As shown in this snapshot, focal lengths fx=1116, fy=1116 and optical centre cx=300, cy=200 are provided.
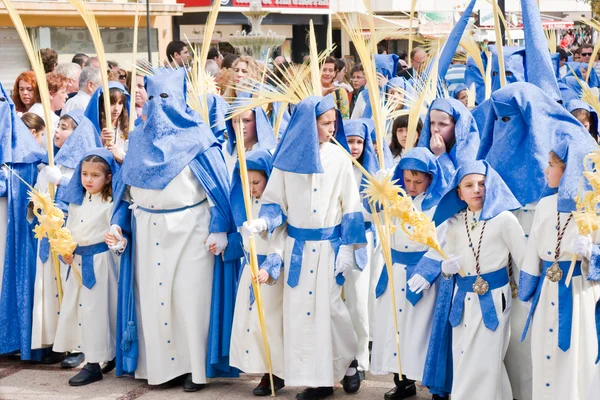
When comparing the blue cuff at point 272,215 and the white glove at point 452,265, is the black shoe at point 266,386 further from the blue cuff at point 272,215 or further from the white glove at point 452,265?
the white glove at point 452,265

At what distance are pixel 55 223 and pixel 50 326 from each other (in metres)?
0.99

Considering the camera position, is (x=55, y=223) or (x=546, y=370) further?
(x=55, y=223)

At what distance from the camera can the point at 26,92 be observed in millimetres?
8586

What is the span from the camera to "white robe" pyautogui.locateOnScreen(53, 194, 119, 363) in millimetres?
7203

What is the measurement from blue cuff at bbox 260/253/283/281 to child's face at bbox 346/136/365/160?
91 cm

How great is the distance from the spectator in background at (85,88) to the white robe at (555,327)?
4.60 metres

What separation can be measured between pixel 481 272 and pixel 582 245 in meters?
0.79

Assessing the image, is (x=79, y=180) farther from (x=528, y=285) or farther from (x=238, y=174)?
(x=528, y=285)

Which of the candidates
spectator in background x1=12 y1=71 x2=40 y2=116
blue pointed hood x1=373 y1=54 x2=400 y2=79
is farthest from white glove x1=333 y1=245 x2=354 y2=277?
blue pointed hood x1=373 y1=54 x2=400 y2=79

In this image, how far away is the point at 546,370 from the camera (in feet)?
18.1

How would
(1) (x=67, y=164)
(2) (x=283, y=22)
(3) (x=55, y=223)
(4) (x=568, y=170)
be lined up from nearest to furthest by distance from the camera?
1. (4) (x=568, y=170)
2. (3) (x=55, y=223)
3. (1) (x=67, y=164)
4. (2) (x=283, y=22)

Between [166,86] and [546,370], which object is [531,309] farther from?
[166,86]

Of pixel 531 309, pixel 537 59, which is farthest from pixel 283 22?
pixel 531 309

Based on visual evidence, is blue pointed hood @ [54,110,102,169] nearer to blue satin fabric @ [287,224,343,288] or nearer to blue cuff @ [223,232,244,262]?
blue cuff @ [223,232,244,262]
